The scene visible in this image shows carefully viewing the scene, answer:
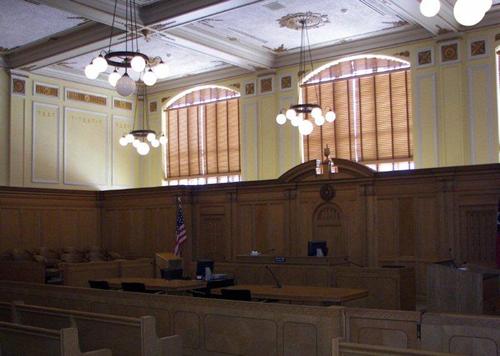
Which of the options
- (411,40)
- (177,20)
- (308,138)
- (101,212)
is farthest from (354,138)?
(101,212)

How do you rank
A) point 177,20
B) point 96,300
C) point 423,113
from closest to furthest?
point 96,300 < point 177,20 < point 423,113

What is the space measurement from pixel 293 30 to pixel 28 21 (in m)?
5.51

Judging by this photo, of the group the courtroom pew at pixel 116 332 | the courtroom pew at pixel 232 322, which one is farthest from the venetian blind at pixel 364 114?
the courtroom pew at pixel 116 332

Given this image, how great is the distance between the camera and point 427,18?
39.8ft

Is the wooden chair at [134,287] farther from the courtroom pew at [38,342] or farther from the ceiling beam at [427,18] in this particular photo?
the ceiling beam at [427,18]

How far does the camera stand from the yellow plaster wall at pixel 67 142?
49.8 ft

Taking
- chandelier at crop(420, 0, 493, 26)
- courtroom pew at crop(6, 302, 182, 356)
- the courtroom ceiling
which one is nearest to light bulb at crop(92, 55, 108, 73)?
courtroom pew at crop(6, 302, 182, 356)

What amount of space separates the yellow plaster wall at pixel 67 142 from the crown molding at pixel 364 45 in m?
5.26

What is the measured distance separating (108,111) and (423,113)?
28.0 feet

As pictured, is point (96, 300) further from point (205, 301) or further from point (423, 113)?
point (423, 113)

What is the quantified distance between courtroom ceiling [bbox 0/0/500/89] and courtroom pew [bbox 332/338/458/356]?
26.5ft

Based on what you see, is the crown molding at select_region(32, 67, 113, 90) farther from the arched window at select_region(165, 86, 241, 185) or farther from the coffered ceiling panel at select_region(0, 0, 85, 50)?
the arched window at select_region(165, 86, 241, 185)

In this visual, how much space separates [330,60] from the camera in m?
14.4

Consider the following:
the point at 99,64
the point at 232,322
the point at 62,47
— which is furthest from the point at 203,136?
the point at 232,322
